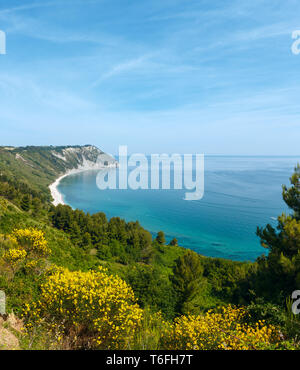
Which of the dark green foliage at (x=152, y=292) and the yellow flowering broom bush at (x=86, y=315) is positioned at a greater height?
the yellow flowering broom bush at (x=86, y=315)

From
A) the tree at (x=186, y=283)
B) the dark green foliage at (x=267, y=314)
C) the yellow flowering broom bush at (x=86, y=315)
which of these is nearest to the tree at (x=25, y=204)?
the tree at (x=186, y=283)

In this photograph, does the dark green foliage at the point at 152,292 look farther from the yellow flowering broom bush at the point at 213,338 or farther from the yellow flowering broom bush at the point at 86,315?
the yellow flowering broom bush at the point at 213,338

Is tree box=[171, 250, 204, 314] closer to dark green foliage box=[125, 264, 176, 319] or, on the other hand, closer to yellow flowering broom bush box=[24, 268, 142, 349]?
dark green foliage box=[125, 264, 176, 319]

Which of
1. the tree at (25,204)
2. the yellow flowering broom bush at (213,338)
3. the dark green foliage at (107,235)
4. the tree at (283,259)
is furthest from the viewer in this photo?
the tree at (25,204)

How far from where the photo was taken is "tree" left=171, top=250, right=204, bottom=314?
1946 centimetres

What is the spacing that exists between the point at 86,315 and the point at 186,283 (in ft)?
51.8

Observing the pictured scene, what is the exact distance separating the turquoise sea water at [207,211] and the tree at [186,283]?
36.4m

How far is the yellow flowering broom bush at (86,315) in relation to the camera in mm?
6887

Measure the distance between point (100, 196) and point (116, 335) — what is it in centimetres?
12037

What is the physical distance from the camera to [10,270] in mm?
10312

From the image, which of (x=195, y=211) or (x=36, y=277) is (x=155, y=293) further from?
(x=195, y=211)

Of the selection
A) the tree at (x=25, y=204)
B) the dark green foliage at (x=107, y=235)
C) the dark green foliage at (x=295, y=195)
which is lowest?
the dark green foliage at (x=107, y=235)
